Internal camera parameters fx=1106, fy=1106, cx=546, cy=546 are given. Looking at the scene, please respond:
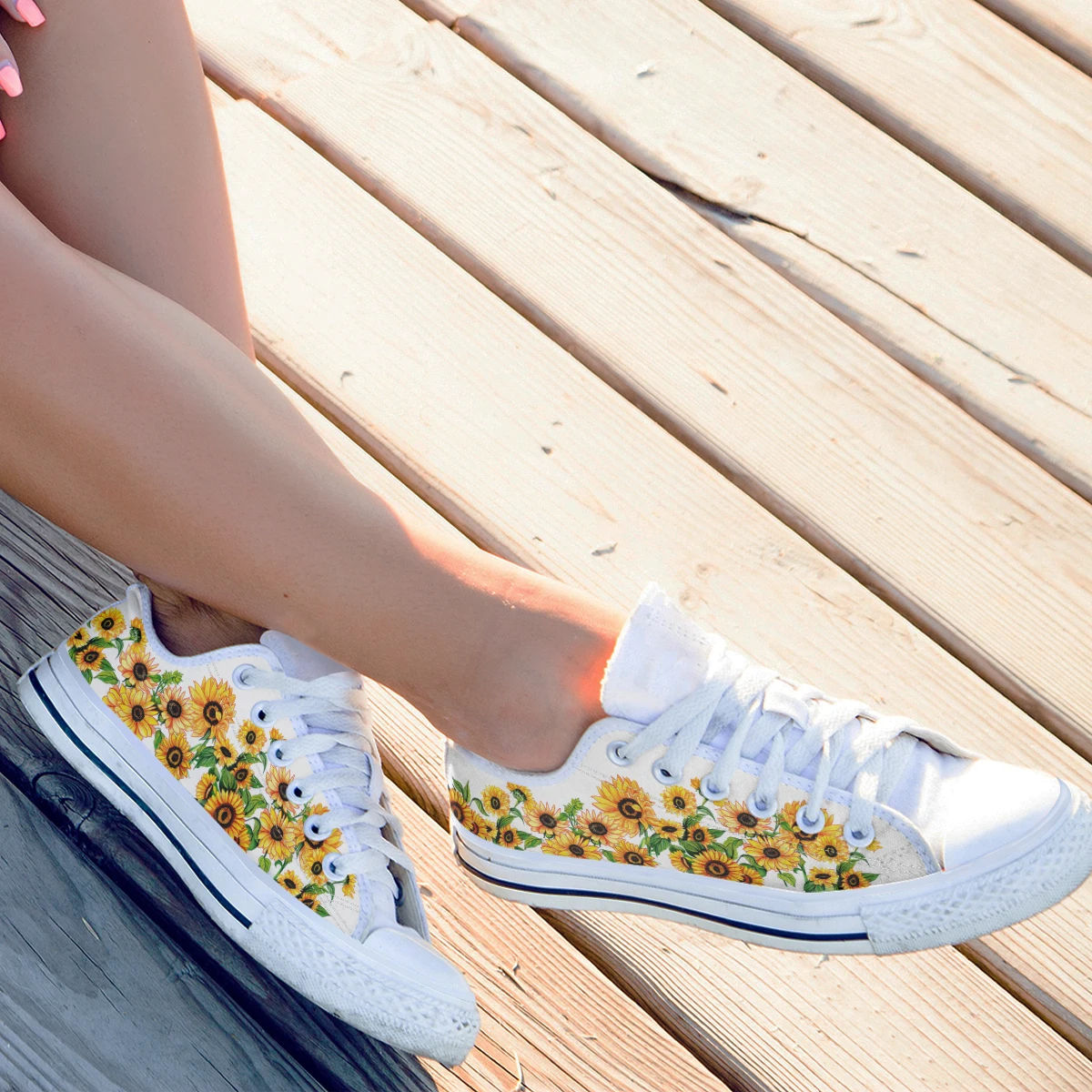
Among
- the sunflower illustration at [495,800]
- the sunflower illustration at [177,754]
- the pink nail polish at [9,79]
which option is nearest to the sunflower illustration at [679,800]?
the sunflower illustration at [495,800]

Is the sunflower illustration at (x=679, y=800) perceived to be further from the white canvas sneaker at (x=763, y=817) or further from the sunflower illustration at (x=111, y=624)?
the sunflower illustration at (x=111, y=624)

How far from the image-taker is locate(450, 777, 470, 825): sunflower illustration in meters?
0.75

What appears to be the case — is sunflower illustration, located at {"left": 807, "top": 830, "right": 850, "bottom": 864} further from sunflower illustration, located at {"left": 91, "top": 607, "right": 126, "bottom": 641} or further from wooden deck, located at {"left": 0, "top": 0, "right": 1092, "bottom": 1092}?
sunflower illustration, located at {"left": 91, "top": 607, "right": 126, "bottom": 641}

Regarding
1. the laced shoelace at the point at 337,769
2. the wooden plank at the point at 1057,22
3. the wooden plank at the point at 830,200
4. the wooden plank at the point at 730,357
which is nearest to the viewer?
the laced shoelace at the point at 337,769

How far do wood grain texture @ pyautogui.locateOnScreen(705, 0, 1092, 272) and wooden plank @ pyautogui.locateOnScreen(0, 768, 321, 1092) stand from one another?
39.8 inches

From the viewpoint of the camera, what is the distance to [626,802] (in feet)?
2.38

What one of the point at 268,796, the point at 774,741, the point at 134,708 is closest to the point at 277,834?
the point at 268,796

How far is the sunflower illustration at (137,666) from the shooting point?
739 millimetres

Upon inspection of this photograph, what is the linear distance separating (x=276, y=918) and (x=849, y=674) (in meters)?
0.48

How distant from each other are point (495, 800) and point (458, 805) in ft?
0.12

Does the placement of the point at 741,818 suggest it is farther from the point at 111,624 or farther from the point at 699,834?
the point at 111,624

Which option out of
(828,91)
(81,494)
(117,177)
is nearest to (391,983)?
(81,494)

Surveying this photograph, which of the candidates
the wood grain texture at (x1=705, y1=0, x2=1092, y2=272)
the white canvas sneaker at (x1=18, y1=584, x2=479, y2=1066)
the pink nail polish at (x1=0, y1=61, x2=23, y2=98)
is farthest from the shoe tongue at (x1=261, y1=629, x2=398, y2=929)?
the wood grain texture at (x1=705, y1=0, x2=1092, y2=272)

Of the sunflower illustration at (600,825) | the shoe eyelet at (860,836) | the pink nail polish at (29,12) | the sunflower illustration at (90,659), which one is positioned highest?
the pink nail polish at (29,12)
